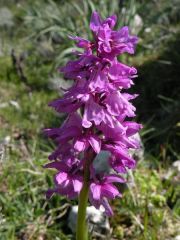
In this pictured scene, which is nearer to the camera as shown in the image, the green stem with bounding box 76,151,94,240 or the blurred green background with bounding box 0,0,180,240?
the green stem with bounding box 76,151,94,240

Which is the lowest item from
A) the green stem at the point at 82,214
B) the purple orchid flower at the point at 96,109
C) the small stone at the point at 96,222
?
the small stone at the point at 96,222

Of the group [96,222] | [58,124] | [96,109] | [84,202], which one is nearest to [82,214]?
[84,202]

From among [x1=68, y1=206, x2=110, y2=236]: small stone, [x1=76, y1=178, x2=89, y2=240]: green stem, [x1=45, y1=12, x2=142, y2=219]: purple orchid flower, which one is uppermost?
[x1=45, y1=12, x2=142, y2=219]: purple orchid flower

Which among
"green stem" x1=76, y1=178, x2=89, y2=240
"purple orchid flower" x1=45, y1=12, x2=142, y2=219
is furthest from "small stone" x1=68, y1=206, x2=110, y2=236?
"purple orchid flower" x1=45, y1=12, x2=142, y2=219

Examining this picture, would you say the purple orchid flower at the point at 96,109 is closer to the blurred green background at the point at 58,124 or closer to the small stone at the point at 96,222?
the blurred green background at the point at 58,124

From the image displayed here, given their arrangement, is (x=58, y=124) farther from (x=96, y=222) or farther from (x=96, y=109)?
(x=96, y=109)

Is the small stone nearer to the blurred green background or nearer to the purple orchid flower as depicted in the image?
the blurred green background

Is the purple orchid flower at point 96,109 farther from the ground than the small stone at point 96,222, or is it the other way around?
the purple orchid flower at point 96,109

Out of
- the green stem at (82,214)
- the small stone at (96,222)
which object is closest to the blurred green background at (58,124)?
the small stone at (96,222)
